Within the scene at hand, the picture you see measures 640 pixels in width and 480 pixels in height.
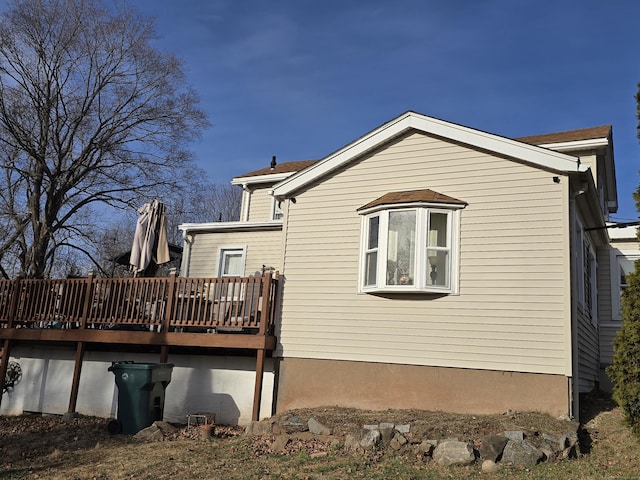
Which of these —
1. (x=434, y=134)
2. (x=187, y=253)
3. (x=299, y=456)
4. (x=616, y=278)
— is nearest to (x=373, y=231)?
(x=434, y=134)

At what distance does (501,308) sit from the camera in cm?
835

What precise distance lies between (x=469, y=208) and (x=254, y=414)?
199 inches

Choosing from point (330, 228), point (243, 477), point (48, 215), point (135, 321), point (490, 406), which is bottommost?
point (243, 477)

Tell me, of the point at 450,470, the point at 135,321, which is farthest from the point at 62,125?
the point at 450,470

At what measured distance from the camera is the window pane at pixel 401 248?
8.97 meters

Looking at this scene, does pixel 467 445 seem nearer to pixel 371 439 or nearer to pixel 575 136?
pixel 371 439

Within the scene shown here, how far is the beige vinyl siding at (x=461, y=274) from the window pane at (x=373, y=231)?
0.23 metres

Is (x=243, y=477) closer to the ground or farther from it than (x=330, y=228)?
closer to the ground

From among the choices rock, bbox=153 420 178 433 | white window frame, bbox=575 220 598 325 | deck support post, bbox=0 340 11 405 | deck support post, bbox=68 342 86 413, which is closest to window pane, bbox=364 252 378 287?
white window frame, bbox=575 220 598 325

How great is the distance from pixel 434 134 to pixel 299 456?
18.5ft

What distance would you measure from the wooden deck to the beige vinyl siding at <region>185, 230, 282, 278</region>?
3.05 m

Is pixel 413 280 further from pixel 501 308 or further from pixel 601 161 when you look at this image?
pixel 601 161

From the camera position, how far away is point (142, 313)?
1051 cm

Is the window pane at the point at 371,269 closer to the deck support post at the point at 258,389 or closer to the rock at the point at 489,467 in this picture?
the deck support post at the point at 258,389
